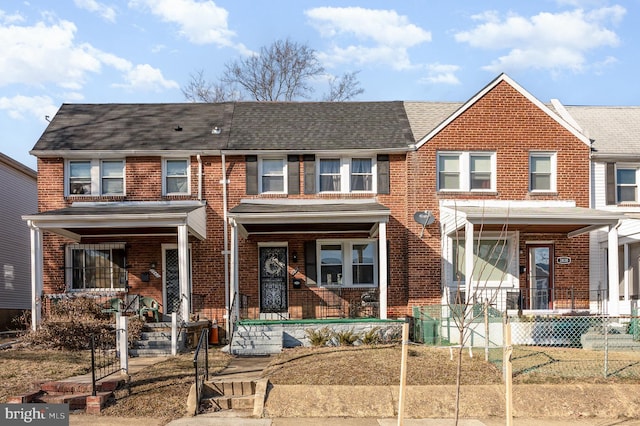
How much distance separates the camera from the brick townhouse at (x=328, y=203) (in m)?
20.3

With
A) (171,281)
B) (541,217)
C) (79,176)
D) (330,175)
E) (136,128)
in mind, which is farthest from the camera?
(136,128)

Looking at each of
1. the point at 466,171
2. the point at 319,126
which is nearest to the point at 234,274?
the point at 319,126

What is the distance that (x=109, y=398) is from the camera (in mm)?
11648

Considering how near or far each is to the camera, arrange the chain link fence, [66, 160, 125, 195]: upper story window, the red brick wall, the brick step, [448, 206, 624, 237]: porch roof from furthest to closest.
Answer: [66, 160, 125, 195]: upper story window → the red brick wall → [448, 206, 624, 237]: porch roof → the chain link fence → the brick step

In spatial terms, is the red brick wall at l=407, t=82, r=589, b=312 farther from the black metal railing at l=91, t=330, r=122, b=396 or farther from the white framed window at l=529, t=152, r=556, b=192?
the black metal railing at l=91, t=330, r=122, b=396

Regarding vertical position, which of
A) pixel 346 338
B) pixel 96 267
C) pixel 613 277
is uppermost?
pixel 96 267

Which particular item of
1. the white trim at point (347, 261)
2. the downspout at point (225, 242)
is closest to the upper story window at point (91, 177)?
the downspout at point (225, 242)

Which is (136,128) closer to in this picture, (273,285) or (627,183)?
(273,285)

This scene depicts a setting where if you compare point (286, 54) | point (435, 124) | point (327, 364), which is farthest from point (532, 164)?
point (286, 54)

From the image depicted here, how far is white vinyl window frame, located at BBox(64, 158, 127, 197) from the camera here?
20.8 meters

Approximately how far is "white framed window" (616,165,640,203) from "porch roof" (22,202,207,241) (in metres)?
12.1

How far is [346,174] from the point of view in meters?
21.0

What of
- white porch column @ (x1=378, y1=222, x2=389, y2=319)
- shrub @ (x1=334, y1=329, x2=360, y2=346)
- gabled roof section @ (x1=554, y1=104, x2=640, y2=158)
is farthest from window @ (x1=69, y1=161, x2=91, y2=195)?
gabled roof section @ (x1=554, y1=104, x2=640, y2=158)

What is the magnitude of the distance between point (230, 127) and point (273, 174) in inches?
84.7
